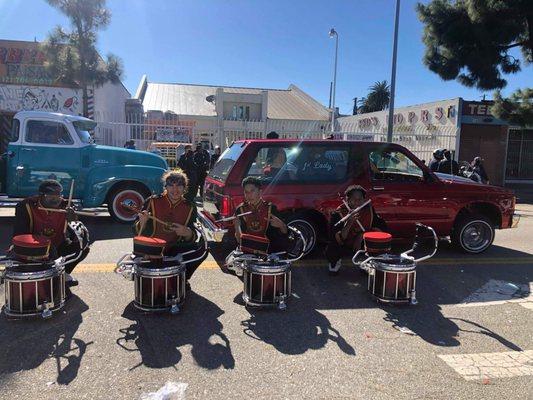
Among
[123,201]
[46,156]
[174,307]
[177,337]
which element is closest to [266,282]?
[174,307]

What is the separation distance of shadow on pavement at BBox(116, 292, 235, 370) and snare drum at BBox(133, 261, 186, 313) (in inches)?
4.8

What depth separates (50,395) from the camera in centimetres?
314

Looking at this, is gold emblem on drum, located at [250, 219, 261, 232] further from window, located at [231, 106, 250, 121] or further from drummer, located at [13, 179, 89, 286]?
window, located at [231, 106, 250, 121]

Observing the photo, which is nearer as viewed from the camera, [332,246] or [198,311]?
[198,311]

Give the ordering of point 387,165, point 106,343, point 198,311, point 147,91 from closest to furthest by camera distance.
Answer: point 106,343, point 198,311, point 387,165, point 147,91

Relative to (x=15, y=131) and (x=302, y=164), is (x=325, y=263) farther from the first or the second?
(x=15, y=131)

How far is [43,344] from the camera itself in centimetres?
387

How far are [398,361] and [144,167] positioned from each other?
285 inches

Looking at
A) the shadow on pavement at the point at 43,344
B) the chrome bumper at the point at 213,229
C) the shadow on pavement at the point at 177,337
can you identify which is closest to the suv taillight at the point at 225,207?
the chrome bumper at the point at 213,229

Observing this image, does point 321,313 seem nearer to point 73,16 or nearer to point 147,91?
point 73,16

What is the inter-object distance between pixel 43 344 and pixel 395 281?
3342mm

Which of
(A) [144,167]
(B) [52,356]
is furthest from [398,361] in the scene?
(A) [144,167]

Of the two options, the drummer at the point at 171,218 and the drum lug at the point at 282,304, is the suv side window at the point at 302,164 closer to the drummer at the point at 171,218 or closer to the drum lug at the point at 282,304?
the drummer at the point at 171,218

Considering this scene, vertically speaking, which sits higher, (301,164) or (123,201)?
(301,164)
